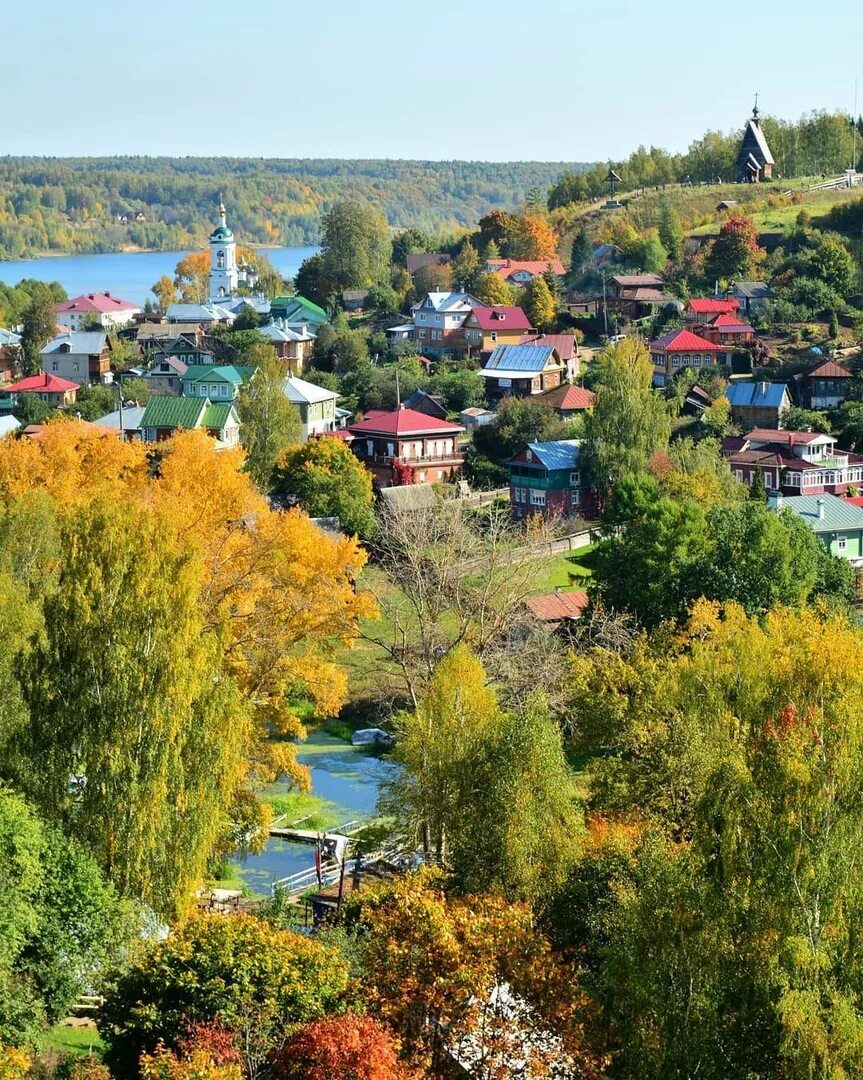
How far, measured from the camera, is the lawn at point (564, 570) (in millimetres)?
32438

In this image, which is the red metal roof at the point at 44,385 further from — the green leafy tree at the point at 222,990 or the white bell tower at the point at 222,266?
the green leafy tree at the point at 222,990

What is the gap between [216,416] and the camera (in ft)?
148

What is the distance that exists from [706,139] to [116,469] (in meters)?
55.3

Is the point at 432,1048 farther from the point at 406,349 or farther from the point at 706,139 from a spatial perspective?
the point at 706,139

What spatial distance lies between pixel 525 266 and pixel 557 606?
36.5 meters

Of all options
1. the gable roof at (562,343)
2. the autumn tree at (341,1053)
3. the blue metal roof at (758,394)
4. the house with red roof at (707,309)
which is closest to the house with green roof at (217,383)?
the gable roof at (562,343)

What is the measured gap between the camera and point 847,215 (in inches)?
2389

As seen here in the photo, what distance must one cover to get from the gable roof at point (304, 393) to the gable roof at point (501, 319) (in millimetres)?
8386

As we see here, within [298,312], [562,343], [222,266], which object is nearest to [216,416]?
[562,343]

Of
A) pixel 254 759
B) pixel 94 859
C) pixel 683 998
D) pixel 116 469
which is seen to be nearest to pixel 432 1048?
pixel 683 998

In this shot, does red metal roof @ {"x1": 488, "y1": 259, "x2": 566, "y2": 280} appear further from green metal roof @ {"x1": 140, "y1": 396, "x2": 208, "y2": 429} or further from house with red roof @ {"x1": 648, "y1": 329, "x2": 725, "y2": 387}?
green metal roof @ {"x1": 140, "y1": 396, "x2": 208, "y2": 429}

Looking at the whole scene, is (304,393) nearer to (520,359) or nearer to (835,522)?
(520,359)

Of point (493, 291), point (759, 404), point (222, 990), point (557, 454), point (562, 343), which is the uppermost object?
point (493, 291)

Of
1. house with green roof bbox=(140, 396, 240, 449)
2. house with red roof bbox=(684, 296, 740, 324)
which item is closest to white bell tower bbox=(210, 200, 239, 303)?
house with red roof bbox=(684, 296, 740, 324)
